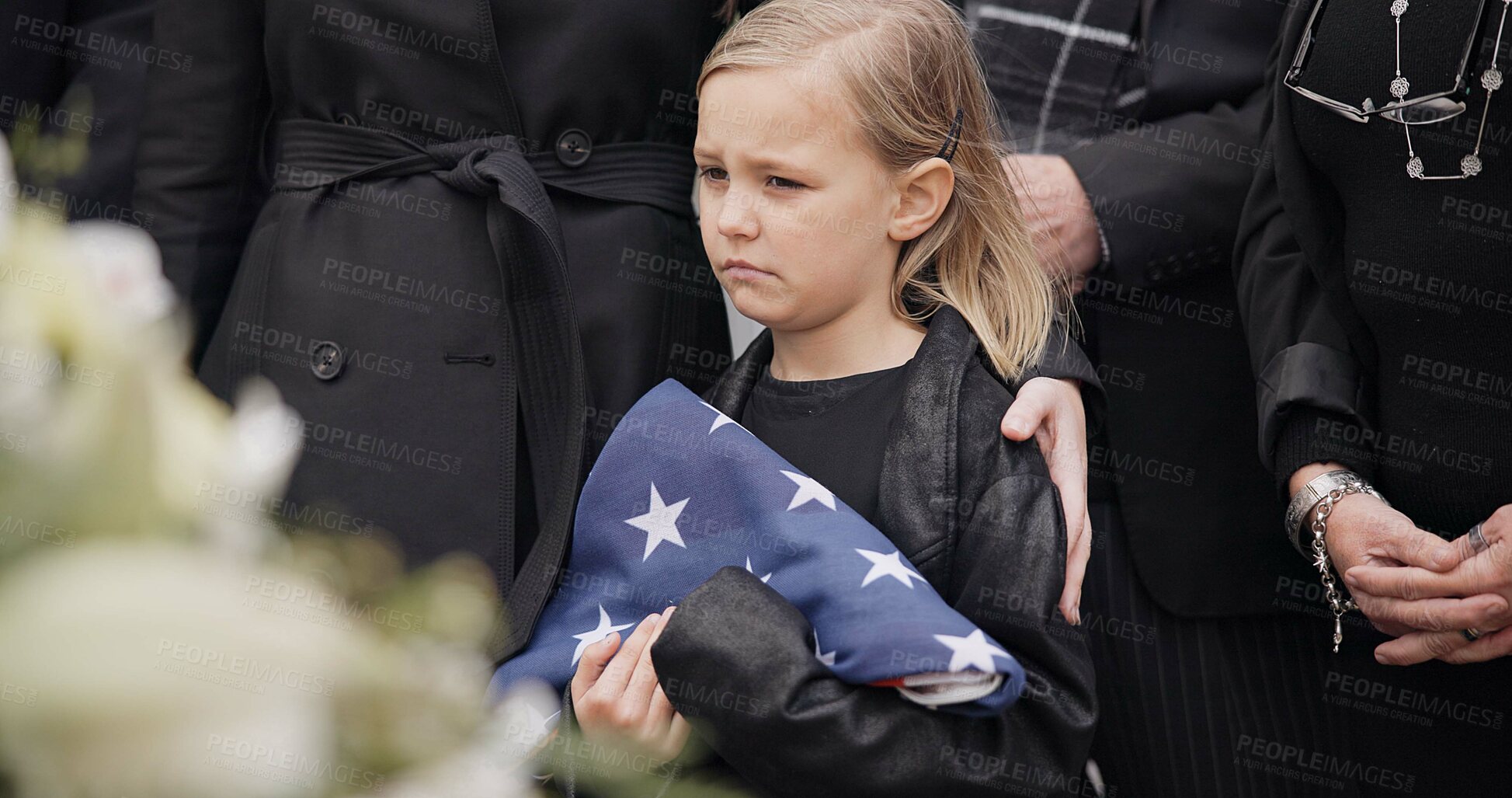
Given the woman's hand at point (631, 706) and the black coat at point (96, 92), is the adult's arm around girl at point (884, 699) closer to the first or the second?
the woman's hand at point (631, 706)

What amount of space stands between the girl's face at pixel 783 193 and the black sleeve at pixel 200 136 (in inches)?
33.6

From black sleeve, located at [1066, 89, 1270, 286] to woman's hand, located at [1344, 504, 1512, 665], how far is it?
0.62 m

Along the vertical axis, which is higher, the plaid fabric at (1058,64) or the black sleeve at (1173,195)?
the plaid fabric at (1058,64)

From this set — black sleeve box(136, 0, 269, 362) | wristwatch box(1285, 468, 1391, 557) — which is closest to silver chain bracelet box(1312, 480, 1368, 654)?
wristwatch box(1285, 468, 1391, 557)

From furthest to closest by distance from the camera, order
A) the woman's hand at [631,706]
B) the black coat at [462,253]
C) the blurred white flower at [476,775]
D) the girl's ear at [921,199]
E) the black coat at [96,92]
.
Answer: the black coat at [96,92]
the black coat at [462,253]
the girl's ear at [921,199]
the woman's hand at [631,706]
the blurred white flower at [476,775]

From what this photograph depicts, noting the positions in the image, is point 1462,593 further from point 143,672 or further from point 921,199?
point 143,672

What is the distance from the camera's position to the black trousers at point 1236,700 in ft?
6.19

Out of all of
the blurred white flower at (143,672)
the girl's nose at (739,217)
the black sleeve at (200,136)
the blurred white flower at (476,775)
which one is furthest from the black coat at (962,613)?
the black sleeve at (200,136)

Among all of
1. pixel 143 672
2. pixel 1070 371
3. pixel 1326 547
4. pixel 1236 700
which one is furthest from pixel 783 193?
pixel 143 672

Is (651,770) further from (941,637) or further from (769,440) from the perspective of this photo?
(769,440)

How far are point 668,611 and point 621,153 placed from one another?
77 cm

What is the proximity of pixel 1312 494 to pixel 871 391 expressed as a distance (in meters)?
0.66

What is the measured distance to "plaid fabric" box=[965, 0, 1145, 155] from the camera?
7.07 ft

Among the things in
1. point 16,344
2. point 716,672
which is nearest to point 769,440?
point 716,672
